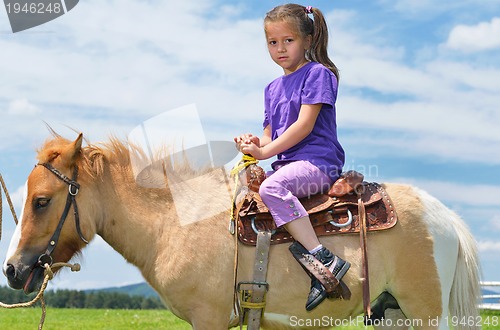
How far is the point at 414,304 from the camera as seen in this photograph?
16.5 ft

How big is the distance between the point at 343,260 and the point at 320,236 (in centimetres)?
29

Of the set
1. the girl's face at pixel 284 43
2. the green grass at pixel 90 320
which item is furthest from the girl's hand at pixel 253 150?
the green grass at pixel 90 320

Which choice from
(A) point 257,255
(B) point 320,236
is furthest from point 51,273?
(B) point 320,236

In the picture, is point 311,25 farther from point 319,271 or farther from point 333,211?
point 319,271

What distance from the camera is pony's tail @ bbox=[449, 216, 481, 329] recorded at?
5.22 meters

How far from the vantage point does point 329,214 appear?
16.4ft

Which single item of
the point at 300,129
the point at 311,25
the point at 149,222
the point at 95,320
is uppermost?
the point at 311,25

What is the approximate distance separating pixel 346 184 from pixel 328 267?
80 cm

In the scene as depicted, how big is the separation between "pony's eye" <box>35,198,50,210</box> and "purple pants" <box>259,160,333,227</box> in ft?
5.88

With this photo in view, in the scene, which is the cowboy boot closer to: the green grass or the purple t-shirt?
the purple t-shirt

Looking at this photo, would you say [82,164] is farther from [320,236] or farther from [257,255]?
[320,236]

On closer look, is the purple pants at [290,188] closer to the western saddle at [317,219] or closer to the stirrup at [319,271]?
the western saddle at [317,219]

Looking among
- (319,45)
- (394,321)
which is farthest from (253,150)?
(394,321)

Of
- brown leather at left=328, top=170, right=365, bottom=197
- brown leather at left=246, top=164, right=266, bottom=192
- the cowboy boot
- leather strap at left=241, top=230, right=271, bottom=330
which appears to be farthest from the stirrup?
brown leather at left=246, top=164, right=266, bottom=192
